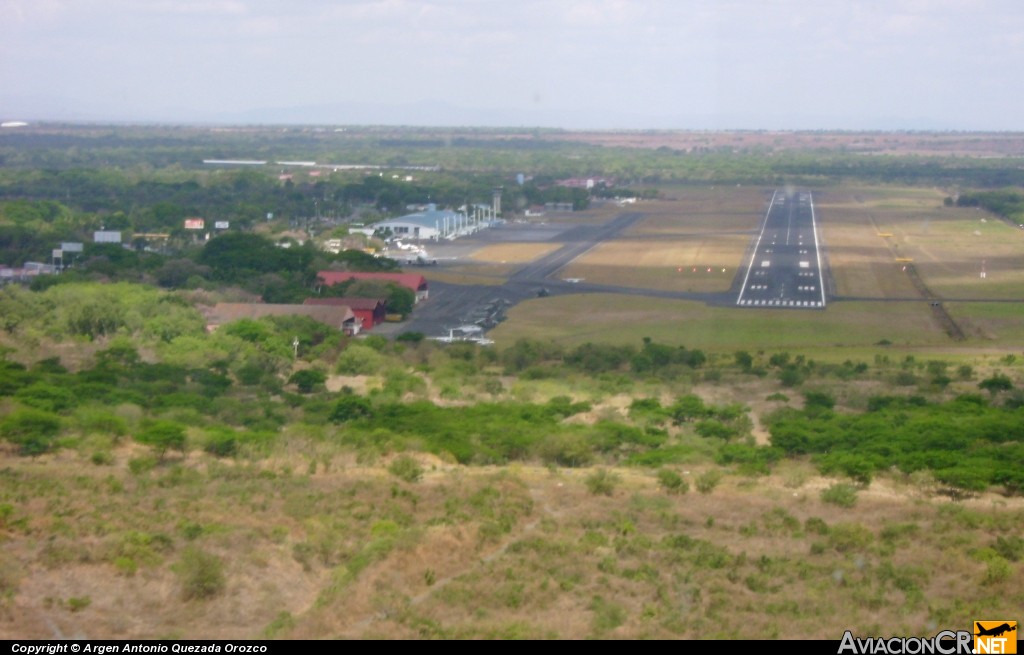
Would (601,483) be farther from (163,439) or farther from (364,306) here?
(364,306)

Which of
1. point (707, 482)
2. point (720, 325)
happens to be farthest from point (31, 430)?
point (720, 325)

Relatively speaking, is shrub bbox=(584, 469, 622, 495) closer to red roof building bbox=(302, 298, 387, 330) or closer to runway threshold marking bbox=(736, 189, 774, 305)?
red roof building bbox=(302, 298, 387, 330)

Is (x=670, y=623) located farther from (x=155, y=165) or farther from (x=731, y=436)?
(x=155, y=165)

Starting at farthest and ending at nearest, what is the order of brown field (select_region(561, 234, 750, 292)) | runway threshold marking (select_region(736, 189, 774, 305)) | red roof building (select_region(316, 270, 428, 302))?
brown field (select_region(561, 234, 750, 292))
runway threshold marking (select_region(736, 189, 774, 305))
red roof building (select_region(316, 270, 428, 302))


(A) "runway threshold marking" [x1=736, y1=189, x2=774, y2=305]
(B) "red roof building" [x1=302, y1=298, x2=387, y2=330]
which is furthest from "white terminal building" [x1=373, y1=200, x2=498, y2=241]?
(B) "red roof building" [x1=302, y1=298, x2=387, y2=330]

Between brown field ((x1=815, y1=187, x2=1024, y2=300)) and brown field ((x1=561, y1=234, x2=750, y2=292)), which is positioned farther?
brown field ((x1=561, y1=234, x2=750, y2=292))
